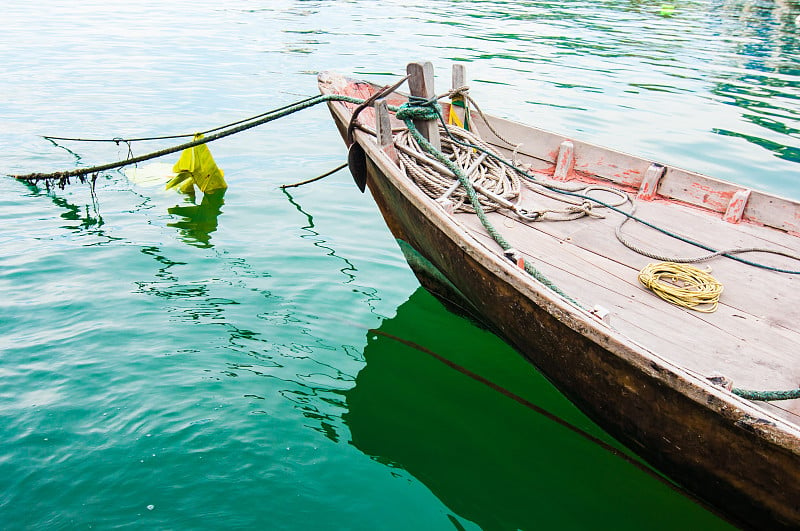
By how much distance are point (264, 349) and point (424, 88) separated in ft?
7.97

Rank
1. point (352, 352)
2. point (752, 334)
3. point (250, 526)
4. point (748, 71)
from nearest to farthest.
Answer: point (250, 526)
point (752, 334)
point (352, 352)
point (748, 71)

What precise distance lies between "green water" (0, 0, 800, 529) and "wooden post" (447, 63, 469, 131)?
4.43ft

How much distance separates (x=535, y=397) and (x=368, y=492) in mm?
1359

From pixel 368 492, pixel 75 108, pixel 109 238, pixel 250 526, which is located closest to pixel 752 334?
pixel 368 492

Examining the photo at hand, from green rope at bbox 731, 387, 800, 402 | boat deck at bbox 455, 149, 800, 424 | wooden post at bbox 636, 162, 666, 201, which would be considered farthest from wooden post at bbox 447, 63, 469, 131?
green rope at bbox 731, 387, 800, 402

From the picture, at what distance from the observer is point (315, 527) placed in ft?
9.47

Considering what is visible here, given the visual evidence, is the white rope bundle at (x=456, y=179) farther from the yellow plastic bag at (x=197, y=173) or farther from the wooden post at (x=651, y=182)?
the yellow plastic bag at (x=197, y=173)

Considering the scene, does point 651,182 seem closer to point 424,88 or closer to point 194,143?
point 424,88

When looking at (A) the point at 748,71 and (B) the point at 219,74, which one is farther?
(A) the point at 748,71

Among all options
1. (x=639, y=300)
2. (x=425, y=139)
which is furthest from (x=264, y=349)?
(x=639, y=300)

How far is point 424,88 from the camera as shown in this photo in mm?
4781

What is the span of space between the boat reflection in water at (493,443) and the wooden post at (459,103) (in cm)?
230

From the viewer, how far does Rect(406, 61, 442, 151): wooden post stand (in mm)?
4715

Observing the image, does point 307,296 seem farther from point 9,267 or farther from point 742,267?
point 742,267
